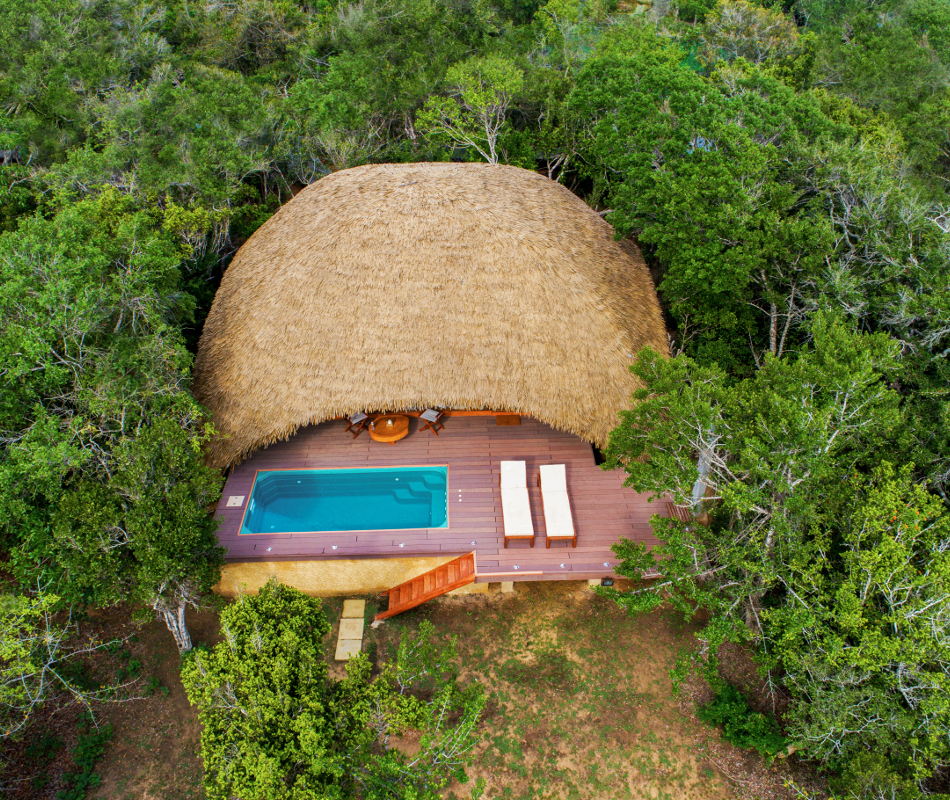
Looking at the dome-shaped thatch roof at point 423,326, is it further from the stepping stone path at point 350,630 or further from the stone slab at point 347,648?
the stone slab at point 347,648

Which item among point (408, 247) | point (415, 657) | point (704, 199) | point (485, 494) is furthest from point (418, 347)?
point (704, 199)

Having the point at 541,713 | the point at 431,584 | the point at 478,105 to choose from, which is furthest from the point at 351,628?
the point at 478,105

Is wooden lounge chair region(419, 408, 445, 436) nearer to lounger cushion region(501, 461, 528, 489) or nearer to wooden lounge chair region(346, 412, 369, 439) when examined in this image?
wooden lounge chair region(346, 412, 369, 439)

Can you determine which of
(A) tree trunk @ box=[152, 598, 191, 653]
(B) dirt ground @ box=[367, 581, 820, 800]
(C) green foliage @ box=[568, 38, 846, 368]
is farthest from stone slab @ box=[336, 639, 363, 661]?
(C) green foliage @ box=[568, 38, 846, 368]

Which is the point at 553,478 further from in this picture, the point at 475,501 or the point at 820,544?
the point at 820,544

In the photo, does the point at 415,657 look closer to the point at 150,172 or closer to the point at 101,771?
the point at 101,771
